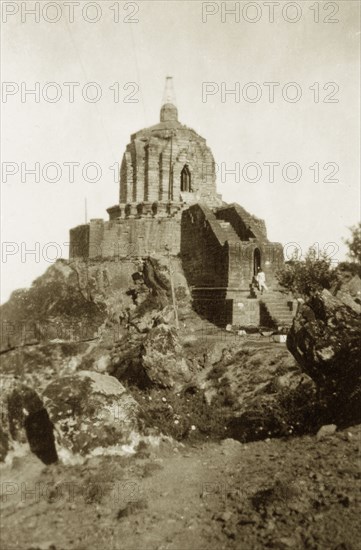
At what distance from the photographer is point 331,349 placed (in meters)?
9.38

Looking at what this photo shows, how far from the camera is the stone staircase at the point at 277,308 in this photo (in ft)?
49.3

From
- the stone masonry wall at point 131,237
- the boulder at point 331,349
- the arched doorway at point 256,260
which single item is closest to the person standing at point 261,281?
the arched doorway at point 256,260

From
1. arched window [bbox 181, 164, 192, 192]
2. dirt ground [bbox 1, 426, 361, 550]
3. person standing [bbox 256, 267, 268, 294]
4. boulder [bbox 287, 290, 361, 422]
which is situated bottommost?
dirt ground [bbox 1, 426, 361, 550]

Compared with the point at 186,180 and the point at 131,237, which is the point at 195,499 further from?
the point at 186,180

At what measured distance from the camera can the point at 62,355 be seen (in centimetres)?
1053

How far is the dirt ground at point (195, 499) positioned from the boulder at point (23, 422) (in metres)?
0.28

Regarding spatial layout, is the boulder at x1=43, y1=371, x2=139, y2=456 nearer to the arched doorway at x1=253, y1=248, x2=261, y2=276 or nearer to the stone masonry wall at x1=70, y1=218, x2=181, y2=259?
the arched doorway at x1=253, y1=248, x2=261, y2=276

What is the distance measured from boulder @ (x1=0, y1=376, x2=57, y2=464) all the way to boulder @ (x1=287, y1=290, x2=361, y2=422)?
534 centimetres

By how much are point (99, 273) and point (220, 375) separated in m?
9.72

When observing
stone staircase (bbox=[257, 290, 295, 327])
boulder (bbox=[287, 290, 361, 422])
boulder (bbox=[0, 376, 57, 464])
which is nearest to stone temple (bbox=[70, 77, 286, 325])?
A: stone staircase (bbox=[257, 290, 295, 327])

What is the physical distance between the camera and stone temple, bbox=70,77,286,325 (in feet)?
55.5

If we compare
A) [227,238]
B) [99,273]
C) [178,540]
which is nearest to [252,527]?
[178,540]

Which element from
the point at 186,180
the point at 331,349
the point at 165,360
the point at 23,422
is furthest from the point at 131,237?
the point at 23,422

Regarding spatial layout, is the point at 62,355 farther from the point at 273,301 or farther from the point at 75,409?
the point at 273,301
